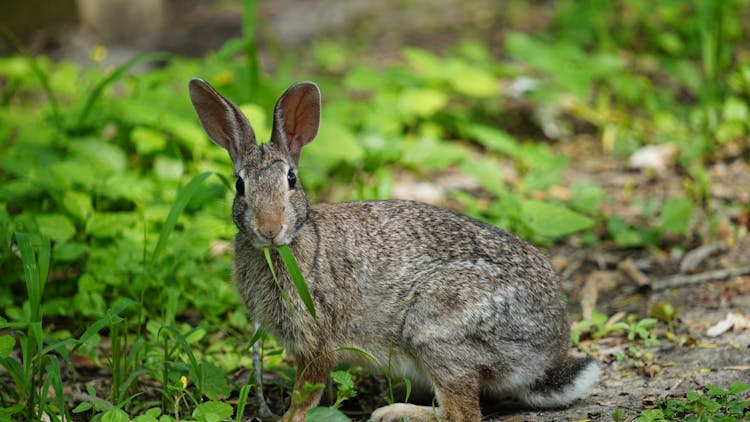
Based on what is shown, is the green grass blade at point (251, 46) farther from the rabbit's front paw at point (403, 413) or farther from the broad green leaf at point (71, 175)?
the rabbit's front paw at point (403, 413)

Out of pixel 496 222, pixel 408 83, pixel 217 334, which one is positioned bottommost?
pixel 217 334

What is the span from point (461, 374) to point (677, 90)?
5.79 m

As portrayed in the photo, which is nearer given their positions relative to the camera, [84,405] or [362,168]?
[84,405]

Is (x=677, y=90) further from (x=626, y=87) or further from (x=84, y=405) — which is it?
(x=84, y=405)

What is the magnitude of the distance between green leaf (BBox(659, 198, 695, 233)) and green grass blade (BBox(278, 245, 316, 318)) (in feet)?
10.0

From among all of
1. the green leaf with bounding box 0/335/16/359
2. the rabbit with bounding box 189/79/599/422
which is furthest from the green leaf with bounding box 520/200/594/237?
the green leaf with bounding box 0/335/16/359

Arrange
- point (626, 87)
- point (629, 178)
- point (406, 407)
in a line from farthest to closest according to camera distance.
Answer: point (626, 87)
point (629, 178)
point (406, 407)

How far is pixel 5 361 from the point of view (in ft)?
13.0

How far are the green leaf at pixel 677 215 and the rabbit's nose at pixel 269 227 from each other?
125 inches

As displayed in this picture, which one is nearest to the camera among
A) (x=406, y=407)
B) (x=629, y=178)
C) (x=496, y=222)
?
(x=406, y=407)

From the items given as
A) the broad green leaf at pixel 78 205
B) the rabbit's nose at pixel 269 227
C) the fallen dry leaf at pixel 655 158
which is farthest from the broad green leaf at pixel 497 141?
the rabbit's nose at pixel 269 227

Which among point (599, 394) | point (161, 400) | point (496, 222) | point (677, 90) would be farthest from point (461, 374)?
point (677, 90)

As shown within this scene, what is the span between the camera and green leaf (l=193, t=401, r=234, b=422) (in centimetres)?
388

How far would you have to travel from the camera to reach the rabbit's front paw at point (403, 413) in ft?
13.8
